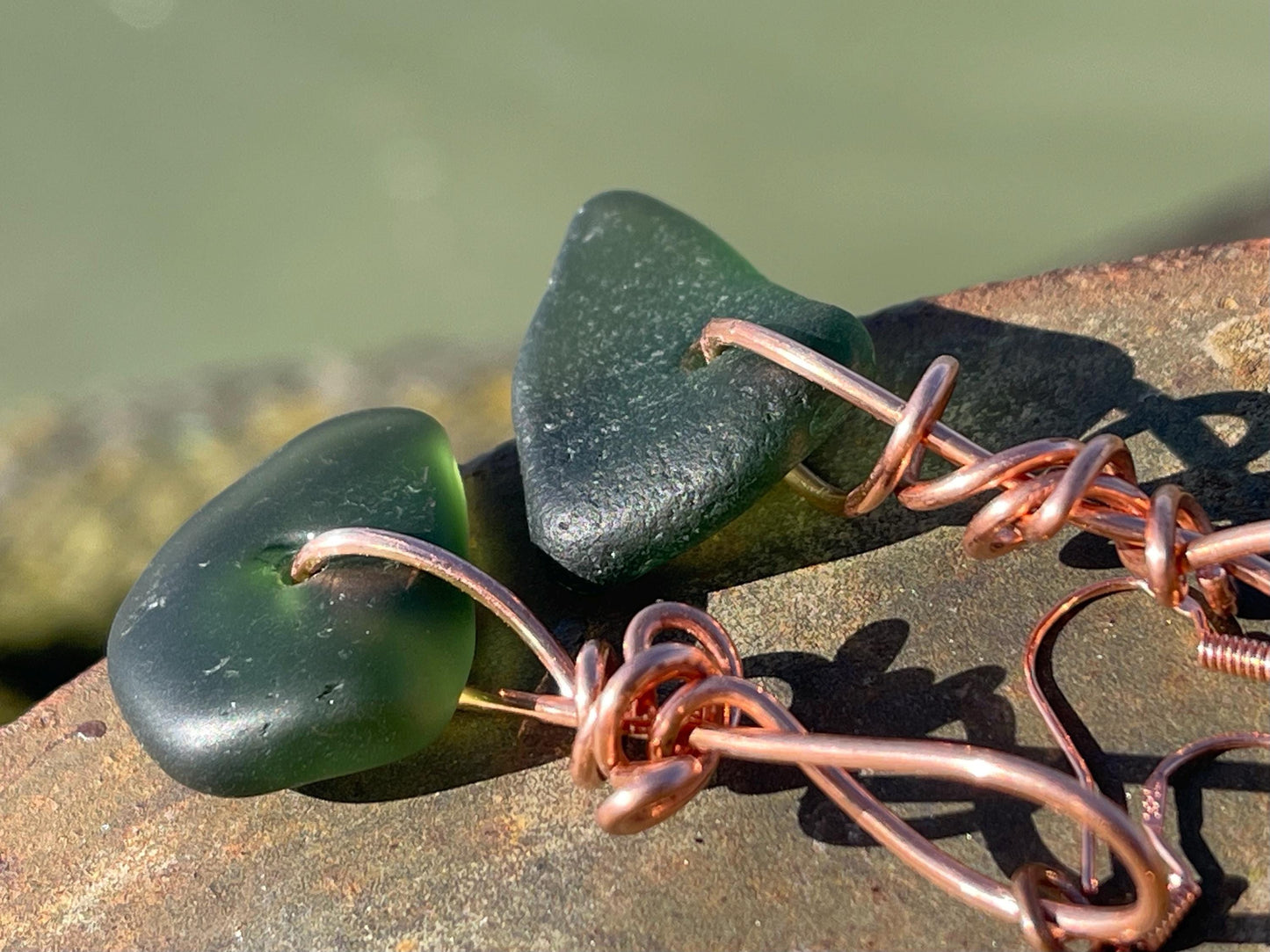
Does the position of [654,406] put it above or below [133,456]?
above

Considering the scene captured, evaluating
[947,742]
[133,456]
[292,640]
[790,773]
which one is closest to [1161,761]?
[947,742]

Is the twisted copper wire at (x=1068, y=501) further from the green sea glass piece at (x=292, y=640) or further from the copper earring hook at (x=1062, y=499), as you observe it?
the green sea glass piece at (x=292, y=640)

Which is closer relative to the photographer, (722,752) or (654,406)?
(722,752)

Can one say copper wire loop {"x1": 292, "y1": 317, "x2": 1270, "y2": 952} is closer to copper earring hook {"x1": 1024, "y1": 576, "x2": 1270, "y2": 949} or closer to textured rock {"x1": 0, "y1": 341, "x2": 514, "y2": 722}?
copper earring hook {"x1": 1024, "y1": 576, "x2": 1270, "y2": 949}

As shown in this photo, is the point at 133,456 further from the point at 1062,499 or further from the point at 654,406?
the point at 1062,499

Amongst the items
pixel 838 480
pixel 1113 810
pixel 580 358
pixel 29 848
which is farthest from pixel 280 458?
pixel 1113 810

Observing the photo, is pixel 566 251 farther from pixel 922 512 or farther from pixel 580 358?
pixel 922 512
